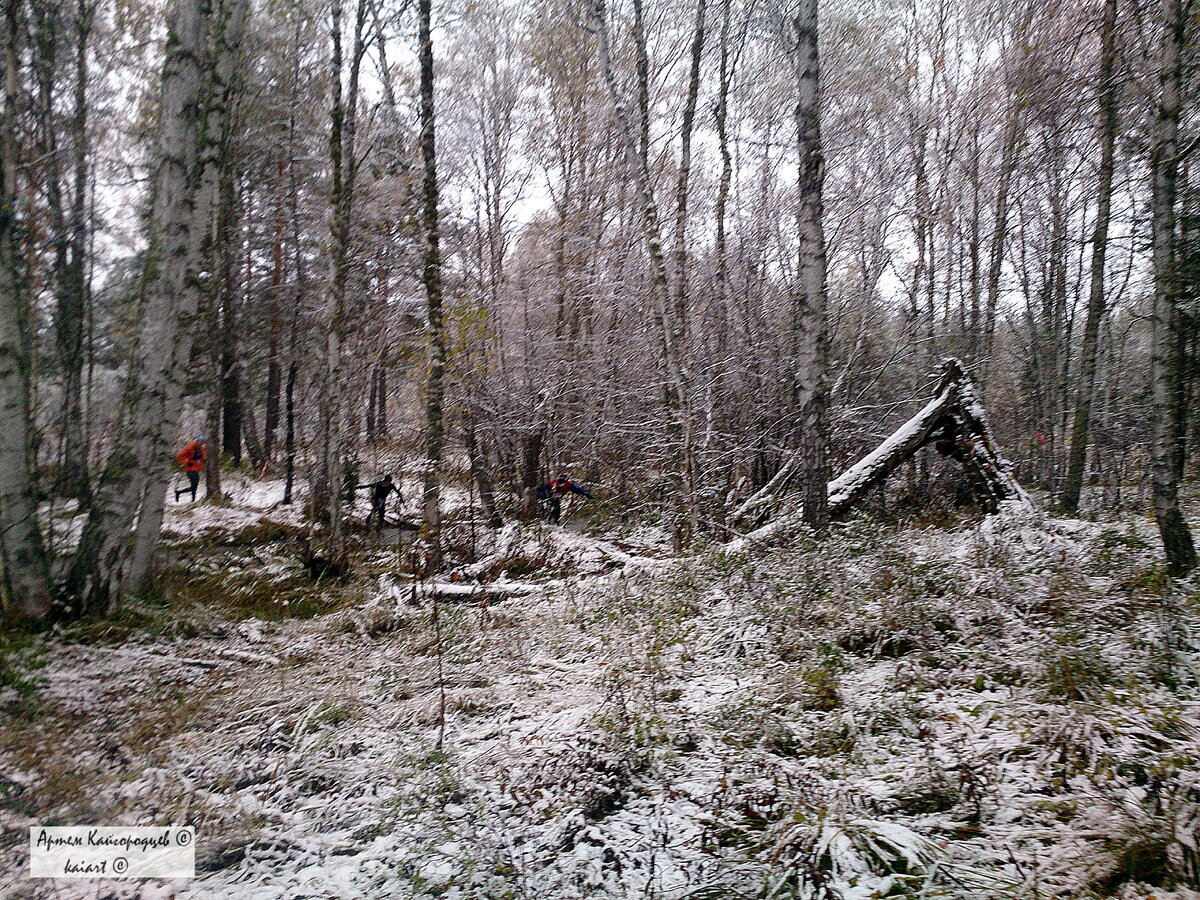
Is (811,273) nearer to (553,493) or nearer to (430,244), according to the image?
(430,244)

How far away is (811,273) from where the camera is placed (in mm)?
7773

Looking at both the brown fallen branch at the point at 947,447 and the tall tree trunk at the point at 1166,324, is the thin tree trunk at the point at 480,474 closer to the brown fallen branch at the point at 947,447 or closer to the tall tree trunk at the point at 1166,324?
the brown fallen branch at the point at 947,447

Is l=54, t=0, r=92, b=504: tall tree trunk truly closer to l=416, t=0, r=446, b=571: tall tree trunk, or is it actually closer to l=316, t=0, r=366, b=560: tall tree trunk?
l=316, t=0, r=366, b=560: tall tree trunk

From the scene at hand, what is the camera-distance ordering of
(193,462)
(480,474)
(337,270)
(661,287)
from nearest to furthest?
(661,287), (337,270), (480,474), (193,462)

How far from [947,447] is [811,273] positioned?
10.8ft

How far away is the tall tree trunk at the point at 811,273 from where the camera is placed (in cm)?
773

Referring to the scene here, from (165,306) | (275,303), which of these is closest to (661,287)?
(165,306)

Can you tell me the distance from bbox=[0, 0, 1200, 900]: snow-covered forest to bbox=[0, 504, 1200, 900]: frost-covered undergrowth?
0.03 meters

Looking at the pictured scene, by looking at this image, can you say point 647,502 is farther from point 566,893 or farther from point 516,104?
point 516,104

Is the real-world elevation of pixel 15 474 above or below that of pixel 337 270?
below

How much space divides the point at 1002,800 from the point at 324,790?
12.0ft

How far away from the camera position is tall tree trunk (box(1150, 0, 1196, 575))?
5.41m

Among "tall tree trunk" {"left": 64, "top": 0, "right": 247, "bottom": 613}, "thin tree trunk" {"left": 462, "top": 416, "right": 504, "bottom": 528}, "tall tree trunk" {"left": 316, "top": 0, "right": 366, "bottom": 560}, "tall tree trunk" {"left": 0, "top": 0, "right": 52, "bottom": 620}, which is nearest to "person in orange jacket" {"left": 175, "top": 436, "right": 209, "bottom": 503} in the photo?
"tall tree trunk" {"left": 316, "top": 0, "right": 366, "bottom": 560}

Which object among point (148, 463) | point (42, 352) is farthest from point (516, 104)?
point (148, 463)
